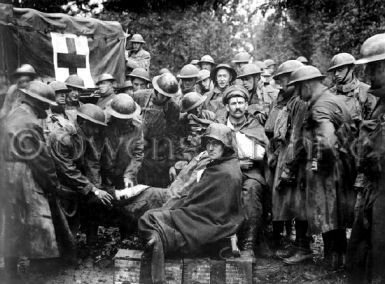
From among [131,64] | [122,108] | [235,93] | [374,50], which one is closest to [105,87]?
[122,108]

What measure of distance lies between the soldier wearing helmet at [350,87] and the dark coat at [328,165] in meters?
1.15

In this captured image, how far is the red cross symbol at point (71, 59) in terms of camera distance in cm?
1062

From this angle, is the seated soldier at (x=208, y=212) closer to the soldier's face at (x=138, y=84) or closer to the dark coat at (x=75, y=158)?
the dark coat at (x=75, y=158)

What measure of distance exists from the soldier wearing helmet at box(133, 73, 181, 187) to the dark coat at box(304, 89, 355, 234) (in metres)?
2.38

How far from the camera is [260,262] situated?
705 centimetres

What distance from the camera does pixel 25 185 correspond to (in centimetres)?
598

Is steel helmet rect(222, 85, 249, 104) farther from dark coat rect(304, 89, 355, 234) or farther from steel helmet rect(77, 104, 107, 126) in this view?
steel helmet rect(77, 104, 107, 126)

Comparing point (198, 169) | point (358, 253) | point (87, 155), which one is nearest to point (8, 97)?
point (87, 155)

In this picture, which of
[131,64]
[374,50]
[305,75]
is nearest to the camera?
[374,50]

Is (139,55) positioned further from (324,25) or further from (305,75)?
(324,25)

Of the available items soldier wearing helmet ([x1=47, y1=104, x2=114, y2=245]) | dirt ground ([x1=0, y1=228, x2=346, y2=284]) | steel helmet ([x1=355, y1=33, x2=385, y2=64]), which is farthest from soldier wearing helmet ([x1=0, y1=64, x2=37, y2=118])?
steel helmet ([x1=355, y1=33, x2=385, y2=64])

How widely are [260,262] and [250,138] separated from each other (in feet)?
5.44

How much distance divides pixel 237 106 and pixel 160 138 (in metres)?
1.49

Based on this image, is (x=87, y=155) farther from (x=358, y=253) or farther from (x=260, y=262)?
(x=358, y=253)
